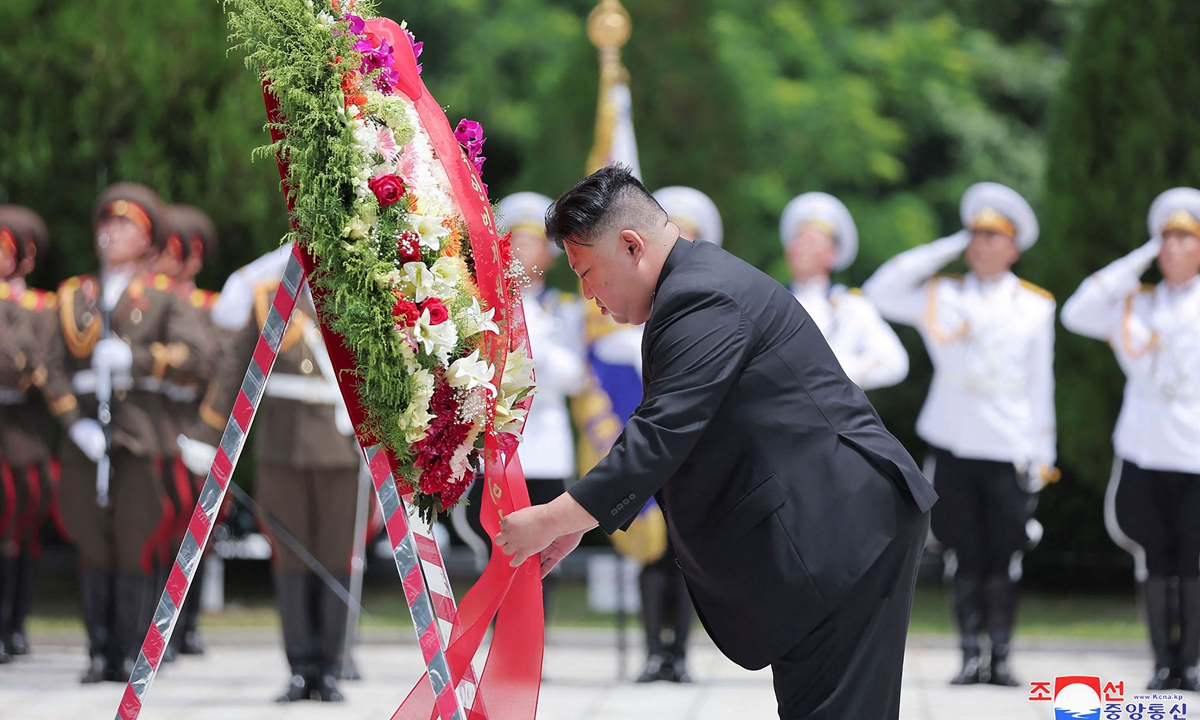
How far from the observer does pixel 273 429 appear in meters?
6.45

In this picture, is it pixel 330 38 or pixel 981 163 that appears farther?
pixel 981 163

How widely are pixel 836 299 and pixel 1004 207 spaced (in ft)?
2.89

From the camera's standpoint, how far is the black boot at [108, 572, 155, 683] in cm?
668

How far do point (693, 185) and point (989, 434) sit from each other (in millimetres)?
4657

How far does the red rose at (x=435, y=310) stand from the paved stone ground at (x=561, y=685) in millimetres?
3094

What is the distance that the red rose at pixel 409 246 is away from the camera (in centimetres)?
320

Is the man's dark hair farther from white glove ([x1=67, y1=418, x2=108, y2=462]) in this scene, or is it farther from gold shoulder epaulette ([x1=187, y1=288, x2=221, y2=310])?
Answer: gold shoulder epaulette ([x1=187, y1=288, x2=221, y2=310])

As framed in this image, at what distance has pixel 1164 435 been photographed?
6371mm

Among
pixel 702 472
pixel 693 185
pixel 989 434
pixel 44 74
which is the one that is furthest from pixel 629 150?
pixel 702 472

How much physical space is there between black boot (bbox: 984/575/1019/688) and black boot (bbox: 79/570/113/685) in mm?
4066

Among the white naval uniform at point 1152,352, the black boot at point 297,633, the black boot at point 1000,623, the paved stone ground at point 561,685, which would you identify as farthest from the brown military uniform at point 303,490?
the white naval uniform at point 1152,352

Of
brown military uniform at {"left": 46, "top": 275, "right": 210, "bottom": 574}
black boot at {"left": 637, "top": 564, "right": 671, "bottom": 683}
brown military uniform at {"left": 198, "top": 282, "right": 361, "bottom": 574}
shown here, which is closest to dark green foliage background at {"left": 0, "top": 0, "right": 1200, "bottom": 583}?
brown military uniform at {"left": 46, "top": 275, "right": 210, "bottom": 574}

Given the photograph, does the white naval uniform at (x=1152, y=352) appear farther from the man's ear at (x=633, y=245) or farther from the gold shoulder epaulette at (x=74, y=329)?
the gold shoulder epaulette at (x=74, y=329)

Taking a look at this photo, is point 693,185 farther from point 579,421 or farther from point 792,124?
point 579,421
